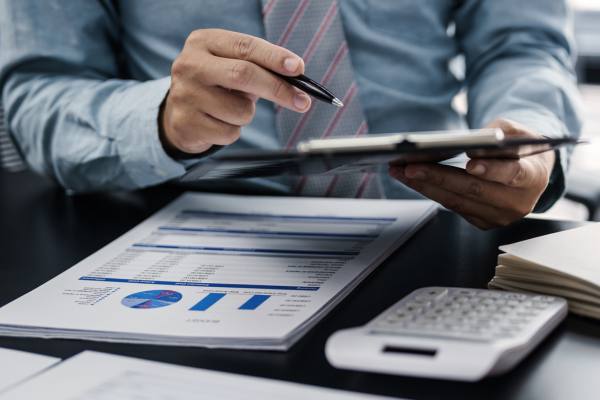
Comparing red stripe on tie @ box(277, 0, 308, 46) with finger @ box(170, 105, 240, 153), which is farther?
red stripe on tie @ box(277, 0, 308, 46)

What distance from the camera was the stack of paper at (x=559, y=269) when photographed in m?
0.49

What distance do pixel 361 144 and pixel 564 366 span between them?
181 mm

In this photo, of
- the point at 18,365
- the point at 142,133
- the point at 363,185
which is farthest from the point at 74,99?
the point at 18,365

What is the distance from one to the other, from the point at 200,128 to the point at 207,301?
0.20 m

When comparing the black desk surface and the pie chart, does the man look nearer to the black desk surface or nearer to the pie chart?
the black desk surface

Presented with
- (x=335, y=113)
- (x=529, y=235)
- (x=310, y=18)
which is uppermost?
(x=310, y=18)

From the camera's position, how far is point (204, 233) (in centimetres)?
71

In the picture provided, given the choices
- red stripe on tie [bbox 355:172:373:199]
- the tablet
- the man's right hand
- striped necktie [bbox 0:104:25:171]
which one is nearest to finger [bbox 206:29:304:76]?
the man's right hand

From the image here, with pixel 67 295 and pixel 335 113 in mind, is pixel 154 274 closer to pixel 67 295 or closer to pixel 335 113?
pixel 67 295

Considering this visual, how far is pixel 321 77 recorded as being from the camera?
875 mm

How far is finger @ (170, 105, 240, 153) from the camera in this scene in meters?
0.66

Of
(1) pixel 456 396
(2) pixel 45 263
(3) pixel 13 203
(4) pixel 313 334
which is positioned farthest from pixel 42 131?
(1) pixel 456 396

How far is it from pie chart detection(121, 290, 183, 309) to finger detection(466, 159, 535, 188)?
260mm

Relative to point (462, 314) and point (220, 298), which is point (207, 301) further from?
point (462, 314)
